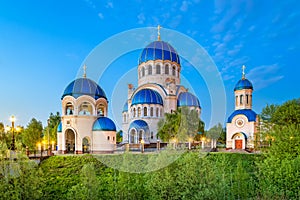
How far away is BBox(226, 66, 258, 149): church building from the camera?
28391 mm

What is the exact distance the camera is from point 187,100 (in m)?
34.2

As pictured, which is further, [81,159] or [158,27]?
[158,27]

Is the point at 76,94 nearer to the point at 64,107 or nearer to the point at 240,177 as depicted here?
the point at 64,107

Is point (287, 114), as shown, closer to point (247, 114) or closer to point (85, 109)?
point (247, 114)

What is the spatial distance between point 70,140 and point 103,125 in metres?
4.68

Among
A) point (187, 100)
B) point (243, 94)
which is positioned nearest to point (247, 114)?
point (243, 94)

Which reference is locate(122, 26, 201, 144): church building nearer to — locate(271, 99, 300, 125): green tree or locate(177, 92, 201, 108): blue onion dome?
locate(177, 92, 201, 108): blue onion dome

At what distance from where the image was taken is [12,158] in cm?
1024

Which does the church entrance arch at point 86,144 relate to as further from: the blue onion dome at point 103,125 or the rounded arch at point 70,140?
the blue onion dome at point 103,125

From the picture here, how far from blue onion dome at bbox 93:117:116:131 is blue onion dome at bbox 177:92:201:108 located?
12.3 meters

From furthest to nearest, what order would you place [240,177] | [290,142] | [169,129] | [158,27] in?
[158,27] < [169,129] < [290,142] < [240,177]

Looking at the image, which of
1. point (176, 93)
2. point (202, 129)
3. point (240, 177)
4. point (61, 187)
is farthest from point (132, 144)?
point (240, 177)

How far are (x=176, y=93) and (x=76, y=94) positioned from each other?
48.8 feet

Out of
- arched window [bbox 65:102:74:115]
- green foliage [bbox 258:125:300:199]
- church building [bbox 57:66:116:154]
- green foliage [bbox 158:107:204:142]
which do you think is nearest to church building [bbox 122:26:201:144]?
green foliage [bbox 158:107:204:142]
